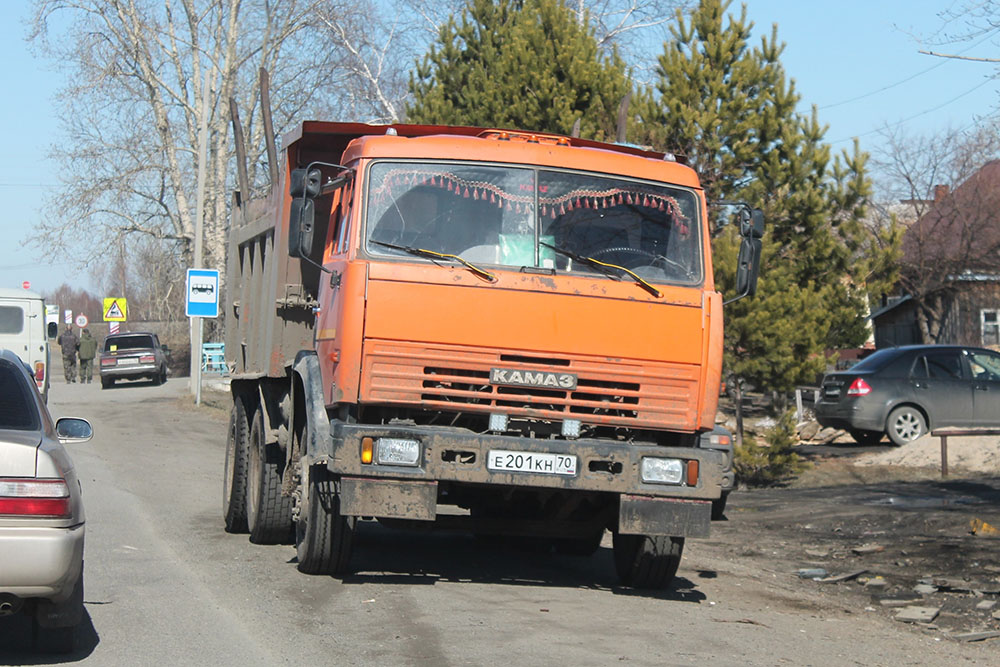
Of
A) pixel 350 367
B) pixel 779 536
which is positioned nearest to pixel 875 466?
pixel 779 536

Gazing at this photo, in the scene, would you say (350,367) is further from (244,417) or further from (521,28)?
(521,28)

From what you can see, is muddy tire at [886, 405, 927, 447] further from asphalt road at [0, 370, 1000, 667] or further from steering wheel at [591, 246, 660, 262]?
steering wheel at [591, 246, 660, 262]

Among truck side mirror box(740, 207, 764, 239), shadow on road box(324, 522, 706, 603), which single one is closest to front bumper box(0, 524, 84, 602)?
shadow on road box(324, 522, 706, 603)

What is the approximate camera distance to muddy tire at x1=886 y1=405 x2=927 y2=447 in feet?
66.4

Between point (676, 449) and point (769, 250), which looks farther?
point (769, 250)

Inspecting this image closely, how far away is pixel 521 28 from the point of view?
71.1ft

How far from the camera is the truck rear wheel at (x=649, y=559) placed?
8.57m

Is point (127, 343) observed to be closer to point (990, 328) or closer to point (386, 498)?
point (990, 328)

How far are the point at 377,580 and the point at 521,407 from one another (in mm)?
1783

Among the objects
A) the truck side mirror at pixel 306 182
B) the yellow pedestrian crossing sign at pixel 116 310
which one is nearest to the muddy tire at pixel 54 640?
the truck side mirror at pixel 306 182

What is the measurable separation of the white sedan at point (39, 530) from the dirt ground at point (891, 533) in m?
5.20

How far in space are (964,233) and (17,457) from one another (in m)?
43.4

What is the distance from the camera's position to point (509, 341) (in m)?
7.60

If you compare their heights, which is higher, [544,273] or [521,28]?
[521,28]
